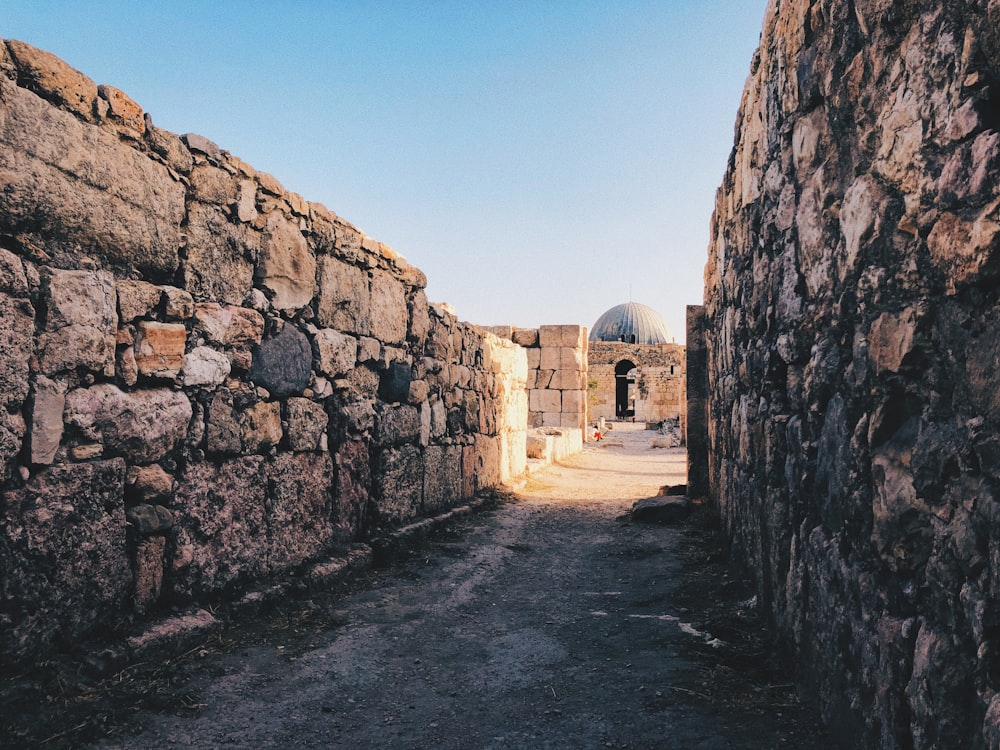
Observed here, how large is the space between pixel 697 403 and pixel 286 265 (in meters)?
4.88

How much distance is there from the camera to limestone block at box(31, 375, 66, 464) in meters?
2.27

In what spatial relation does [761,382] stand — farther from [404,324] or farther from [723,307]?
[404,324]

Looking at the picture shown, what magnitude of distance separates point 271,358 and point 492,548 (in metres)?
2.23

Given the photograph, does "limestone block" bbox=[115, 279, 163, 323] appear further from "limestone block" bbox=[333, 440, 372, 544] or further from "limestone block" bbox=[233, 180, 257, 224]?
"limestone block" bbox=[333, 440, 372, 544]

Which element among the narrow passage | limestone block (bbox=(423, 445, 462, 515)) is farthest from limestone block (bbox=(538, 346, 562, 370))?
the narrow passage

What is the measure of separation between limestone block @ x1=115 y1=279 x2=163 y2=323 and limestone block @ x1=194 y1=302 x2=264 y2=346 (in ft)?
0.74

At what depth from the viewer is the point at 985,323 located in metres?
1.25

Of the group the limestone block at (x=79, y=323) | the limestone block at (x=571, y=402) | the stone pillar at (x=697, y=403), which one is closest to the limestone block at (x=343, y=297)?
the limestone block at (x=79, y=323)

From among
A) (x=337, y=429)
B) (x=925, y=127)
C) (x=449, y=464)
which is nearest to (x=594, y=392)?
(x=449, y=464)

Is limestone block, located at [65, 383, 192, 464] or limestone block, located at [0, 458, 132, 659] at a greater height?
limestone block, located at [65, 383, 192, 464]

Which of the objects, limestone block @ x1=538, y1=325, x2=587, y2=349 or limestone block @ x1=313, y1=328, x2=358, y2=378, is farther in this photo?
limestone block @ x1=538, y1=325, x2=587, y2=349

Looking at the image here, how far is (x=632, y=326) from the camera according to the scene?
4909 centimetres

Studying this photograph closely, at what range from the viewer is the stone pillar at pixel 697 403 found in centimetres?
684

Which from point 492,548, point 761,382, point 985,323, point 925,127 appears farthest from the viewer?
point 492,548
